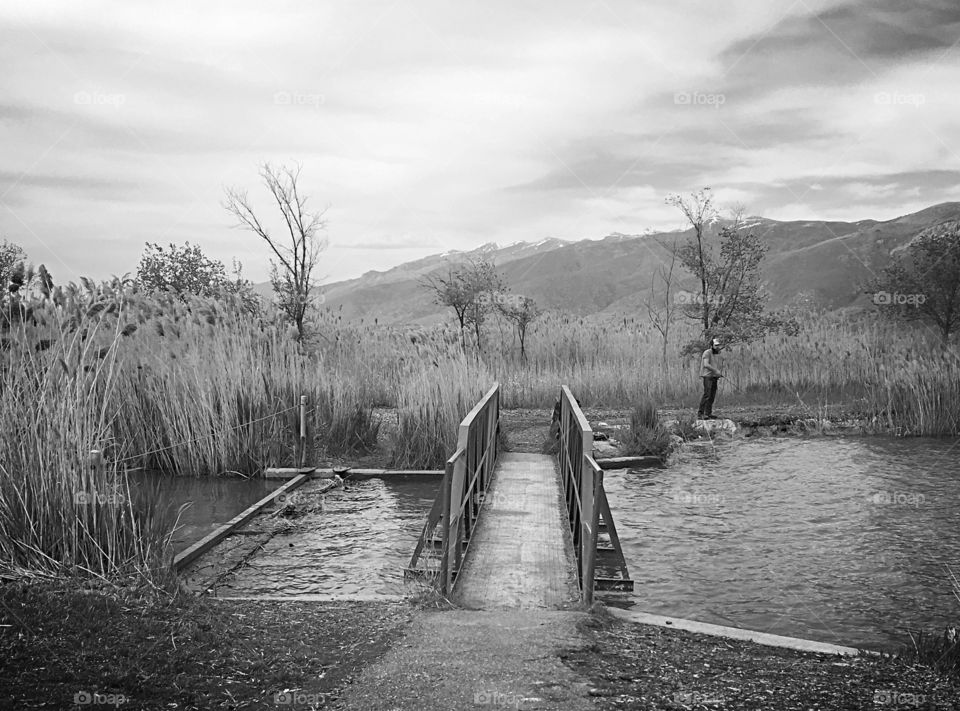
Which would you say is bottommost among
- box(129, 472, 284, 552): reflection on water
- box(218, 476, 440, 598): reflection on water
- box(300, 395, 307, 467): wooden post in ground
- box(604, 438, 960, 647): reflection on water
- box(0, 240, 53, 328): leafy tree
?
box(604, 438, 960, 647): reflection on water

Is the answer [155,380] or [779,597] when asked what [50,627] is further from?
[155,380]

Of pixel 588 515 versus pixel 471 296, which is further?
pixel 471 296

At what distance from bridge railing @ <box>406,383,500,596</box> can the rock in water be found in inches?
238

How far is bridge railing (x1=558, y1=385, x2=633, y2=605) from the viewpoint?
17.3 ft

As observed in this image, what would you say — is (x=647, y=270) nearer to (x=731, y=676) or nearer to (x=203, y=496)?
(x=203, y=496)

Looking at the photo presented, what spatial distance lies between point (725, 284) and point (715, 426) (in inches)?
235

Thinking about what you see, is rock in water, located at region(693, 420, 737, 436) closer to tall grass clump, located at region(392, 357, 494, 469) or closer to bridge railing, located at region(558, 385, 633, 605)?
tall grass clump, located at region(392, 357, 494, 469)

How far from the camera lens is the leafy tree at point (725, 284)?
1889 centimetres

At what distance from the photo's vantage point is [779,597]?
258 inches

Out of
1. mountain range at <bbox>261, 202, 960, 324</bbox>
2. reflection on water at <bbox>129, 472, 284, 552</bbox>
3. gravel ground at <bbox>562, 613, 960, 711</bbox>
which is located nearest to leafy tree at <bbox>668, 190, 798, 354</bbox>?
reflection on water at <bbox>129, 472, 284, 552</bbox>

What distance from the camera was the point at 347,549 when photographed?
7520mm

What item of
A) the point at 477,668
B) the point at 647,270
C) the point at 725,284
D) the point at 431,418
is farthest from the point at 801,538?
the point at 647,270

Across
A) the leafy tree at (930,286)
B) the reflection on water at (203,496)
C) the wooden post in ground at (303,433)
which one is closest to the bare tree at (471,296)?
the wooden post in ground at (303,433)

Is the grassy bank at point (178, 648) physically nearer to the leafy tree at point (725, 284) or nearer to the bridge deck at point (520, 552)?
the bridge deck at point (520, 552)
